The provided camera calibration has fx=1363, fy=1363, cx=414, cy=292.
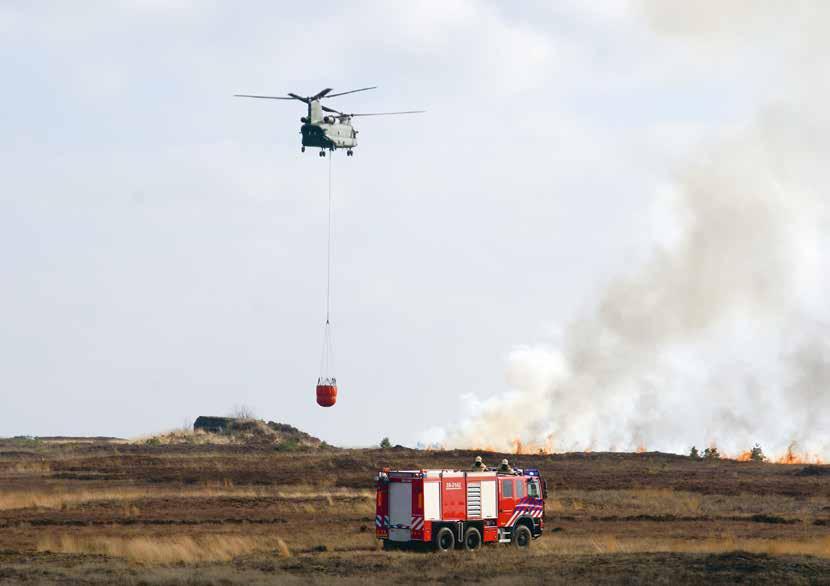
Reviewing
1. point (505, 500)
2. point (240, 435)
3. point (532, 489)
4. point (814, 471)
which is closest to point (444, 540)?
point (505, 500)

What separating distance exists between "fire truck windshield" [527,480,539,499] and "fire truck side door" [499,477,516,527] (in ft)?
2.82

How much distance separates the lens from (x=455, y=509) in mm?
40844

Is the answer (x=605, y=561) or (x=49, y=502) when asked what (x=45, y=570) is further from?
(x=49, y=502)

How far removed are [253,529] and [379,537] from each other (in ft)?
29.8

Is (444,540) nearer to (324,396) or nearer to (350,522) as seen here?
(350,522)

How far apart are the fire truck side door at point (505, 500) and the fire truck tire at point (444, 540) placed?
6.45 feet

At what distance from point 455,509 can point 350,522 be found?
1230 centimetres

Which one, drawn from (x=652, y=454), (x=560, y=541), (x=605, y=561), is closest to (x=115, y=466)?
(x=652, y=454)

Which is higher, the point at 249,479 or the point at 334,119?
the point at 334,119

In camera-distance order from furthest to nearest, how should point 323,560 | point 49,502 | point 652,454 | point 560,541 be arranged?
point 652,454, point 49,502, point 560,541, point 323,560

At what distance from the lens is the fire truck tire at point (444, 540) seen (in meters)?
40.4

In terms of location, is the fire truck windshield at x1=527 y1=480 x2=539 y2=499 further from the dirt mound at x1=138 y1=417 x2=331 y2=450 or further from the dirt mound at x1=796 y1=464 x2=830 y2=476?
the dirt mound at x1=138 y1=417 x2=331 y2=450

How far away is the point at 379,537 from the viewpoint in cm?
4144

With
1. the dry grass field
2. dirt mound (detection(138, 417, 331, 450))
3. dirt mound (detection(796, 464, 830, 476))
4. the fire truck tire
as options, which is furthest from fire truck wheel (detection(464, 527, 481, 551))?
dirt mound (detection(138, 417, 331, 450))
